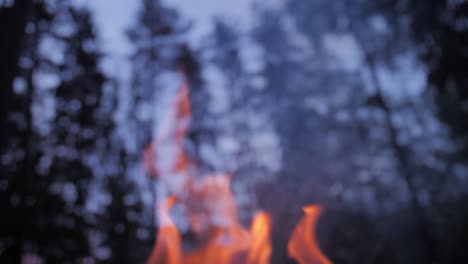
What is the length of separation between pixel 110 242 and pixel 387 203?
17.2 meters

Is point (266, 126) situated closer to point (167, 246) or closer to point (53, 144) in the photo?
point (53, 144)

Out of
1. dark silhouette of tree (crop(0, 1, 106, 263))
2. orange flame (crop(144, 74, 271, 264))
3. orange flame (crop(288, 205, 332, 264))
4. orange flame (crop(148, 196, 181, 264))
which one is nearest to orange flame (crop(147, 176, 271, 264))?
orange flame (crop(148, 196, 181, 264))

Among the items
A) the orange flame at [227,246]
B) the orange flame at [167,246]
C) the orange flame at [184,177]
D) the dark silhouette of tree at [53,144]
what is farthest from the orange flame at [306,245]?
the dark silhouette of tree at [53,144]

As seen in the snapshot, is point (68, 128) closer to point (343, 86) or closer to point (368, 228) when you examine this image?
point (368, 228)

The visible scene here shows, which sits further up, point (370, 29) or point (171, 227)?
point (370, 29)

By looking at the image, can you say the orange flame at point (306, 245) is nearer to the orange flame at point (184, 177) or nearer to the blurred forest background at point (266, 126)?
the blurred forest background at point (266, 126)

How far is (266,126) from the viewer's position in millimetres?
18891

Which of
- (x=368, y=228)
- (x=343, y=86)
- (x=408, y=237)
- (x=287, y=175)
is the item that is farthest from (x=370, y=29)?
(x=408, y=237)

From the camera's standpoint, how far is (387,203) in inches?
829

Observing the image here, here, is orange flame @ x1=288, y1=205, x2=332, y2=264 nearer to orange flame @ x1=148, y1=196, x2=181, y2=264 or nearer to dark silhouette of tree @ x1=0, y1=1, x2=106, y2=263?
orange flame @ x1=148, y1=196, x2=181, y2=264

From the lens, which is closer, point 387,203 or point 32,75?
point 32,75

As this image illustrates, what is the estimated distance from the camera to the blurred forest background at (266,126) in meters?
8.64

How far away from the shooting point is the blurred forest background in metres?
8.64

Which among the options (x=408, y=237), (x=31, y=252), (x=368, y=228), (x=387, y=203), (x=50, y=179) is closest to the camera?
(x=31, y=252)
